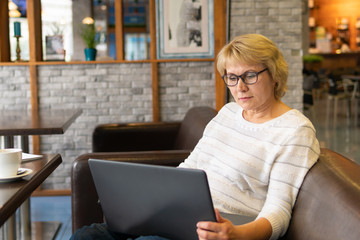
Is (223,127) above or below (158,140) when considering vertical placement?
above

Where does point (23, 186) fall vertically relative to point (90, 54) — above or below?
below

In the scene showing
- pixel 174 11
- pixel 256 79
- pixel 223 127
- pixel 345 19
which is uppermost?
pixel 345 19

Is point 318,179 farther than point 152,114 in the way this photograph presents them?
No

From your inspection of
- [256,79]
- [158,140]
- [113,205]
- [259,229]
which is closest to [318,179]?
[259,229]

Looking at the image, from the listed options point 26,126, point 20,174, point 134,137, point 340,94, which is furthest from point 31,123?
point 340,94

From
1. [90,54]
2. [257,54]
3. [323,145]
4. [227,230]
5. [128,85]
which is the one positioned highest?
[90,54]

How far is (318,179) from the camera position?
1.45 meters

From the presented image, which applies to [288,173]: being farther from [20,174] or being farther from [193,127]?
[193,127]

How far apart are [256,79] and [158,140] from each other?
2.14 metres

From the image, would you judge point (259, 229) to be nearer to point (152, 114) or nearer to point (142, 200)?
point (142, 200)

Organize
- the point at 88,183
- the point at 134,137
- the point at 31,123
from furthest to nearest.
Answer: the point at 134,137
the point at 31,123
the point at 88,183

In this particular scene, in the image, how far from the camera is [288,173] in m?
1.54

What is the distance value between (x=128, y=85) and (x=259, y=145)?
116 inches

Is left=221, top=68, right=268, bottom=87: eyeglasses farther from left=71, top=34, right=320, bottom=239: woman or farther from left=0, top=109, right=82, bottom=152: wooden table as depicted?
left=0, top=109, right=82, bottom=152: wooden table
